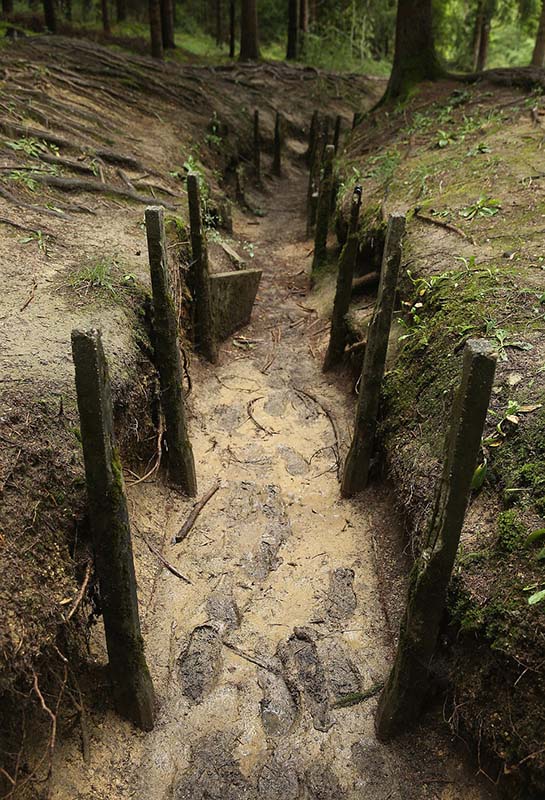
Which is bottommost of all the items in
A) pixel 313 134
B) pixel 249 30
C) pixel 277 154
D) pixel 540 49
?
pixel 277 154

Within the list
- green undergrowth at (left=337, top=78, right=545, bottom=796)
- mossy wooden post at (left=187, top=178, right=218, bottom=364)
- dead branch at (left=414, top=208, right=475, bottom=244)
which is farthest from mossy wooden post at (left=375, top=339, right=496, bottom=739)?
mossy wooden post at (left=187, top=178, right=218, bottom=364)

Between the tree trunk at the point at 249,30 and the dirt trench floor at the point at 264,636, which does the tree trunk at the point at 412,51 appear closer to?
the tree trunk at the point at 249,30

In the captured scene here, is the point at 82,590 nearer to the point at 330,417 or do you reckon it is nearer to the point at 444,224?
the point at 330,417

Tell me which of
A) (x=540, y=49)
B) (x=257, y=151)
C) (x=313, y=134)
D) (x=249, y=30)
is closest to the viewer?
(x=257, y=151)

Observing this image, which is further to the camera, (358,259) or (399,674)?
(358,259)

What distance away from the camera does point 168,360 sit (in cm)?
457

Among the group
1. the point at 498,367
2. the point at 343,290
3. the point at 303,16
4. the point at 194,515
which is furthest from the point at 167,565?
the point at 303,16

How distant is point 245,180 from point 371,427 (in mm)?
9950

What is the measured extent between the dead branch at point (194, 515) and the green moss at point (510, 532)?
251 cm

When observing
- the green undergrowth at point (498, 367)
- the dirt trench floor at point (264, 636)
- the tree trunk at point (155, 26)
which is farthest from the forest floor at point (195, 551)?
the tree trunk at point (155, 26)

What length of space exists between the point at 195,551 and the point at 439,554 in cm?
236

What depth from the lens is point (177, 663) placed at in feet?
12.4

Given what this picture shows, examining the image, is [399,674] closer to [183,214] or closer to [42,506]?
[42,506]

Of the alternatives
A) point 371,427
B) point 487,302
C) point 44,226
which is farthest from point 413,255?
point 44,226
